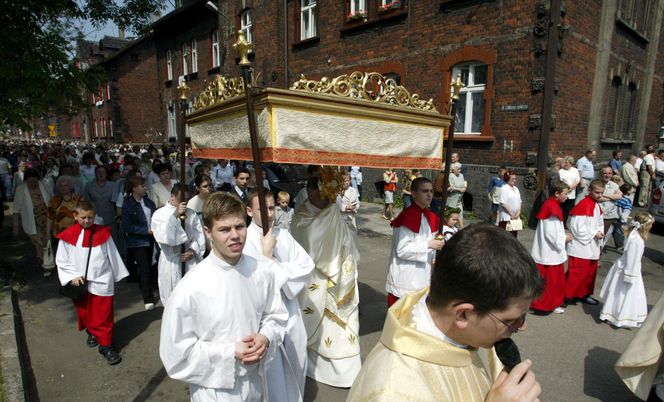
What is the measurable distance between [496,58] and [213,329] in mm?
10237

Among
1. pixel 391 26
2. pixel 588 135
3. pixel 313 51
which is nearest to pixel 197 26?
pixel 313 51

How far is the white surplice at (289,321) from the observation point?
2979mm

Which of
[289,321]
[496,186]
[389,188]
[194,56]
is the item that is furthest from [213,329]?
[194,56]

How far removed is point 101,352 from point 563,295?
575 cm

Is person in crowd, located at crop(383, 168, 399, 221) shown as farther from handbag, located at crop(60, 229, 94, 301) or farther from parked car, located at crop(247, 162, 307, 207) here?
handbag, located at crop(60, 229, 94, 301)

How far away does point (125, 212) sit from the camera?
18.3ft

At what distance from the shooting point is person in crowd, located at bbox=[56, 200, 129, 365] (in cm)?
420

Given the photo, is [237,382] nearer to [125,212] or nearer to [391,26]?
[125,212]

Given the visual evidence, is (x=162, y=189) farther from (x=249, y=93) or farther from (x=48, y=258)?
(x=249, y=93)

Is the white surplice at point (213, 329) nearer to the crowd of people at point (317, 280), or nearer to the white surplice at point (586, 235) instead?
the crowd of people at point (317, 280)

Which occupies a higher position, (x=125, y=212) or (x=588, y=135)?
(x=588, y=135)

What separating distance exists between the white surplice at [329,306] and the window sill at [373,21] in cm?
1016

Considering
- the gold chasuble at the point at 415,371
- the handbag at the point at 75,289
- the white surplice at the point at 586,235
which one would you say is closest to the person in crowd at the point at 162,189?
the handbag at the point at 75,289

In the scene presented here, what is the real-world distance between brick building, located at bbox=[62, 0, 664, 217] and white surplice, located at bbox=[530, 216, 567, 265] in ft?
16.8
